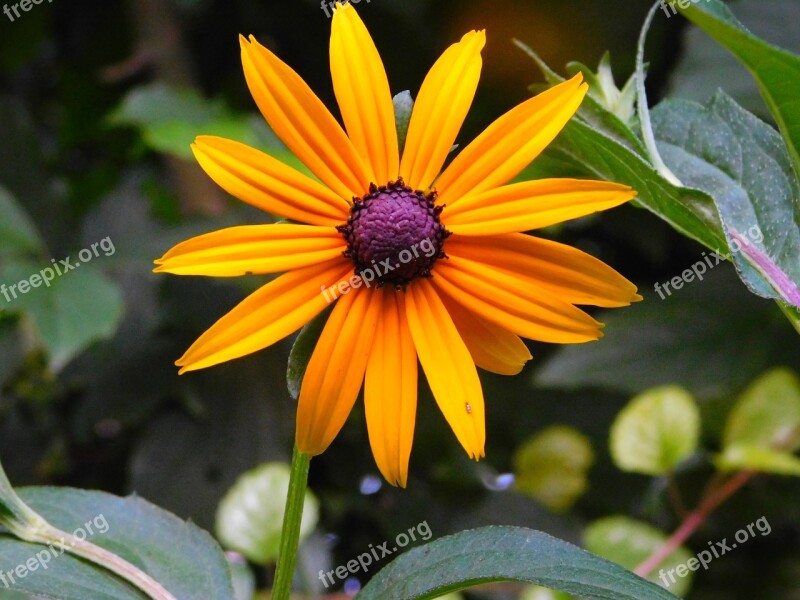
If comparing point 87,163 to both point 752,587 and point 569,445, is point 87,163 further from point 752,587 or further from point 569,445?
point 752,587

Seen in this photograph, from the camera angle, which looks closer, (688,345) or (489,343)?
(489,343)

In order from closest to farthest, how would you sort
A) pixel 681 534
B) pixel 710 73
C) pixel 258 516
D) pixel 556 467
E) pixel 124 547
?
pixel 124 547, pixel 258 516, pixel 681 534, pixel 556 467, pixel 710 73

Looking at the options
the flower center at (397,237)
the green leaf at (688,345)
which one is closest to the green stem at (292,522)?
the flower center at (397,237)

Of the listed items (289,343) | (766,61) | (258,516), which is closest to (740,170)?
(766,61)

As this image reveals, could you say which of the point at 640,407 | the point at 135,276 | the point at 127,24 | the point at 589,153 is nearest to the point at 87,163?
the point at 127,24

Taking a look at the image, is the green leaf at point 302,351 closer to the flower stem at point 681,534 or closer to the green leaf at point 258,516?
the green leaf at point 258,516

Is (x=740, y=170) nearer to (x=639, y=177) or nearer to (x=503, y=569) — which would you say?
(x=639, y=177)
